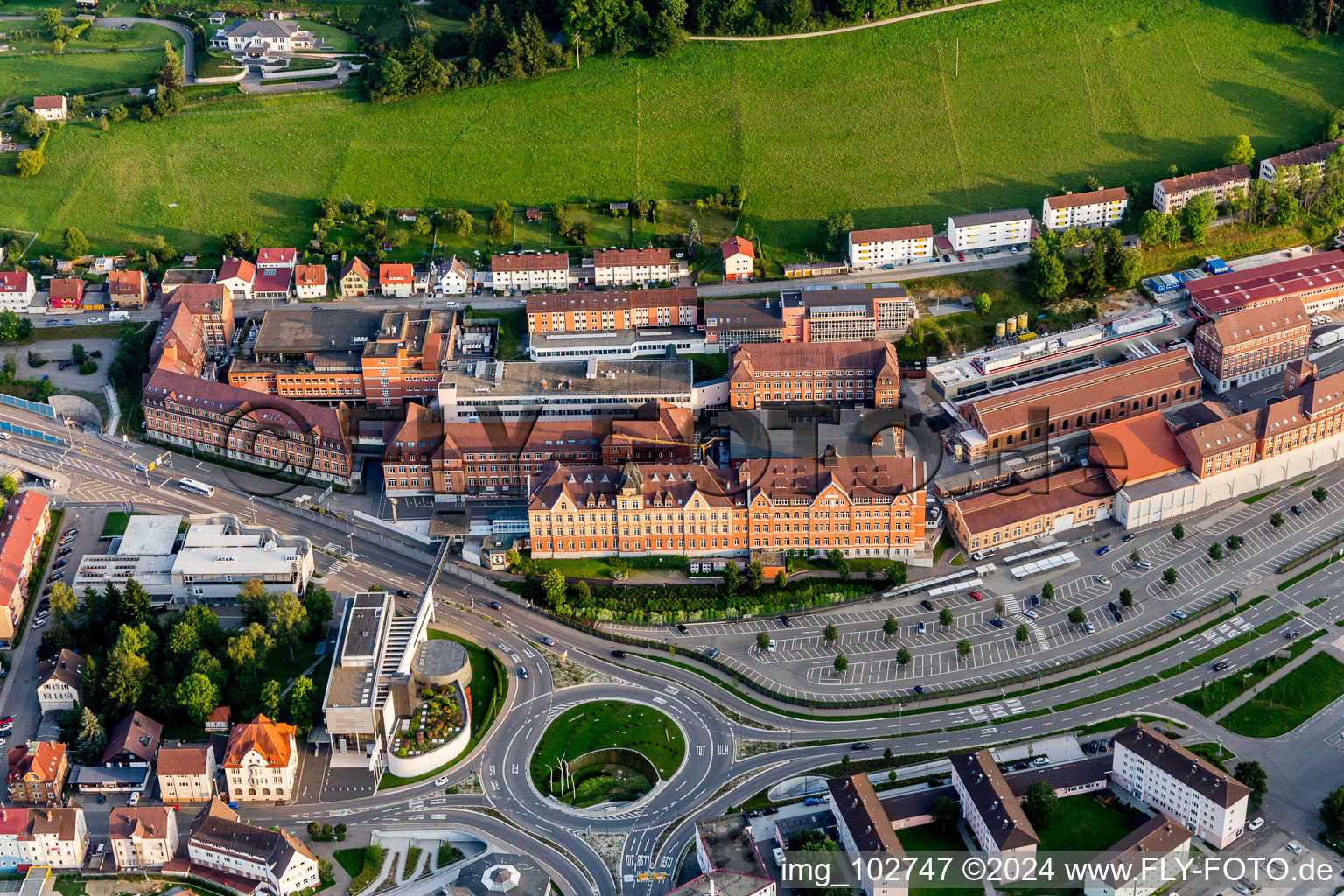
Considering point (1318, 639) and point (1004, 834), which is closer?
point (1004, 834)

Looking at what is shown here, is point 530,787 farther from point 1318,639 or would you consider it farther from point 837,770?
point 1318,639

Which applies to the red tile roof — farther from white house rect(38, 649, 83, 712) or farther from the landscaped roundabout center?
the landscaped roundabout center

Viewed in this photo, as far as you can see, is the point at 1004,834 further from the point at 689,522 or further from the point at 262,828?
the point at 262,828

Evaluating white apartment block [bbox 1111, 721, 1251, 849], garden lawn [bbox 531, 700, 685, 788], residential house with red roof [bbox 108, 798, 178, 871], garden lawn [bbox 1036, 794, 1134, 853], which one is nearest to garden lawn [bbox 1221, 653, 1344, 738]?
white apartment block [bbox 1111, 721, 1251, 849]

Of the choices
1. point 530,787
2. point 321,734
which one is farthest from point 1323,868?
point 321,734

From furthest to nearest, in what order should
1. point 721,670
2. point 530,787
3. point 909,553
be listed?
point 909,553, point 721,670, point 530,787

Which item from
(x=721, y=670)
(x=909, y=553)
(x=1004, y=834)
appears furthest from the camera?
(x=909, y=553)
